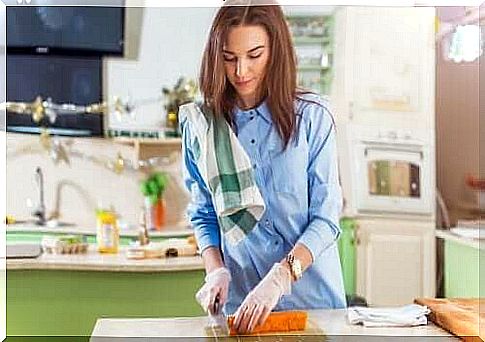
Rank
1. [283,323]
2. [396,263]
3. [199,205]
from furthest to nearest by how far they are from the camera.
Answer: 1. [396,263]
2. [199,205]
3. [283,323]

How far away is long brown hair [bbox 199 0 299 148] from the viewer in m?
1.77

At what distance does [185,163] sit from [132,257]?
0.91 feet

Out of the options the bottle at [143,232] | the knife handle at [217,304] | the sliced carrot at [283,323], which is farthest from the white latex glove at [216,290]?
the bottle at [143,232]

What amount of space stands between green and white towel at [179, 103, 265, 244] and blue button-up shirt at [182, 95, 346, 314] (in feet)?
0.05

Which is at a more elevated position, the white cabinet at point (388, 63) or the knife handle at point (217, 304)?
the white cabinet at point (388, 63)

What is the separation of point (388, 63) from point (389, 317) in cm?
64

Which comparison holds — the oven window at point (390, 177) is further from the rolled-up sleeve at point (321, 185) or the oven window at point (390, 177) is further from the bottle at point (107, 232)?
the bottle at point (107, 232)

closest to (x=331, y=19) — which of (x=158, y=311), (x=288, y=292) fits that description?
(x=288, y=292)

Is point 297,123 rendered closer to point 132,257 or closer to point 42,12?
point 132,257

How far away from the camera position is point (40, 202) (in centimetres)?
193

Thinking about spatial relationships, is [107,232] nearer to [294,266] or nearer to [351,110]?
[294,266]

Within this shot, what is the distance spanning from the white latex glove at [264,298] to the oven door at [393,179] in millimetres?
319

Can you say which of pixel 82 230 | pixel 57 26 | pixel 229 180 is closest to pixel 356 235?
pixel 229 180

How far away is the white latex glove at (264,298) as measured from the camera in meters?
1.63
